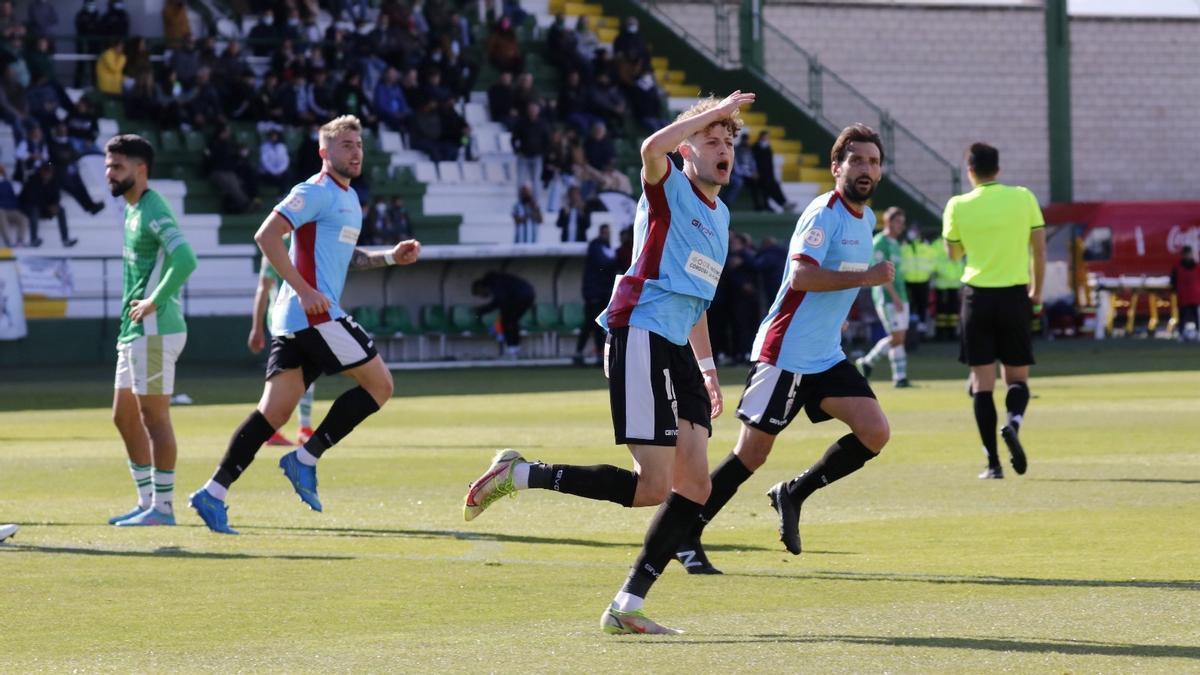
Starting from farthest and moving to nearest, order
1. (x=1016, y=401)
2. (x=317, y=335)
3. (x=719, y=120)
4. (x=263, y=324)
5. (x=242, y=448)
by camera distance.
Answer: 1. (x=263, y=324)
2. (x=1016, y=401)
3. (x=317, y=335)
4. (x=242, y=448)
5. (x=719, y=120)

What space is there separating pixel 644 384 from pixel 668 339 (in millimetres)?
206

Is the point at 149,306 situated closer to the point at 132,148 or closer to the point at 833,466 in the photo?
the point at 132,148

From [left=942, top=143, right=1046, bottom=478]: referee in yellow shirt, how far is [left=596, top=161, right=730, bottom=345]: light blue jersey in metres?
6.23

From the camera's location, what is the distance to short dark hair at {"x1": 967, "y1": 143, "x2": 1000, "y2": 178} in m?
13.7

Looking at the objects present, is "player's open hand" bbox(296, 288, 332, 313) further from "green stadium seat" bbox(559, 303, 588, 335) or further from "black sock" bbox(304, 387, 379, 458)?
"green stadium seat" bbox(559, 303, 588, 335)

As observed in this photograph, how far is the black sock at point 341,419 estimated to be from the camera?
11086mm

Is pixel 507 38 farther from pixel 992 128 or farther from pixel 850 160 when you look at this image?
pixel 850 160

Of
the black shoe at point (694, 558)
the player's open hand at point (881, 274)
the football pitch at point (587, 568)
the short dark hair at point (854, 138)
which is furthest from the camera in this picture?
the short dark hair at point (854, 138)

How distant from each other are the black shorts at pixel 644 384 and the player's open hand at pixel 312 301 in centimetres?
329

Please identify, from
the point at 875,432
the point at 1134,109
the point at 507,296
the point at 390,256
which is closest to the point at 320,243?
the point at 390,256

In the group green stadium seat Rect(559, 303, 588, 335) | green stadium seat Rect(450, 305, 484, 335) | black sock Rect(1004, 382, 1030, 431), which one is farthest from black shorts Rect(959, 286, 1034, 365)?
green stadium seat Rect(559, 303, 588, 335)

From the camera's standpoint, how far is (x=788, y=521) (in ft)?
31.5

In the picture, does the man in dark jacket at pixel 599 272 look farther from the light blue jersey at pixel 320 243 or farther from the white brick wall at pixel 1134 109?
the white brick wall at pixel 1134 109

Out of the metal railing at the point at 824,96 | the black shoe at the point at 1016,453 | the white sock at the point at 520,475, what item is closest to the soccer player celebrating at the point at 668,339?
the white sock at the point at 520,475
